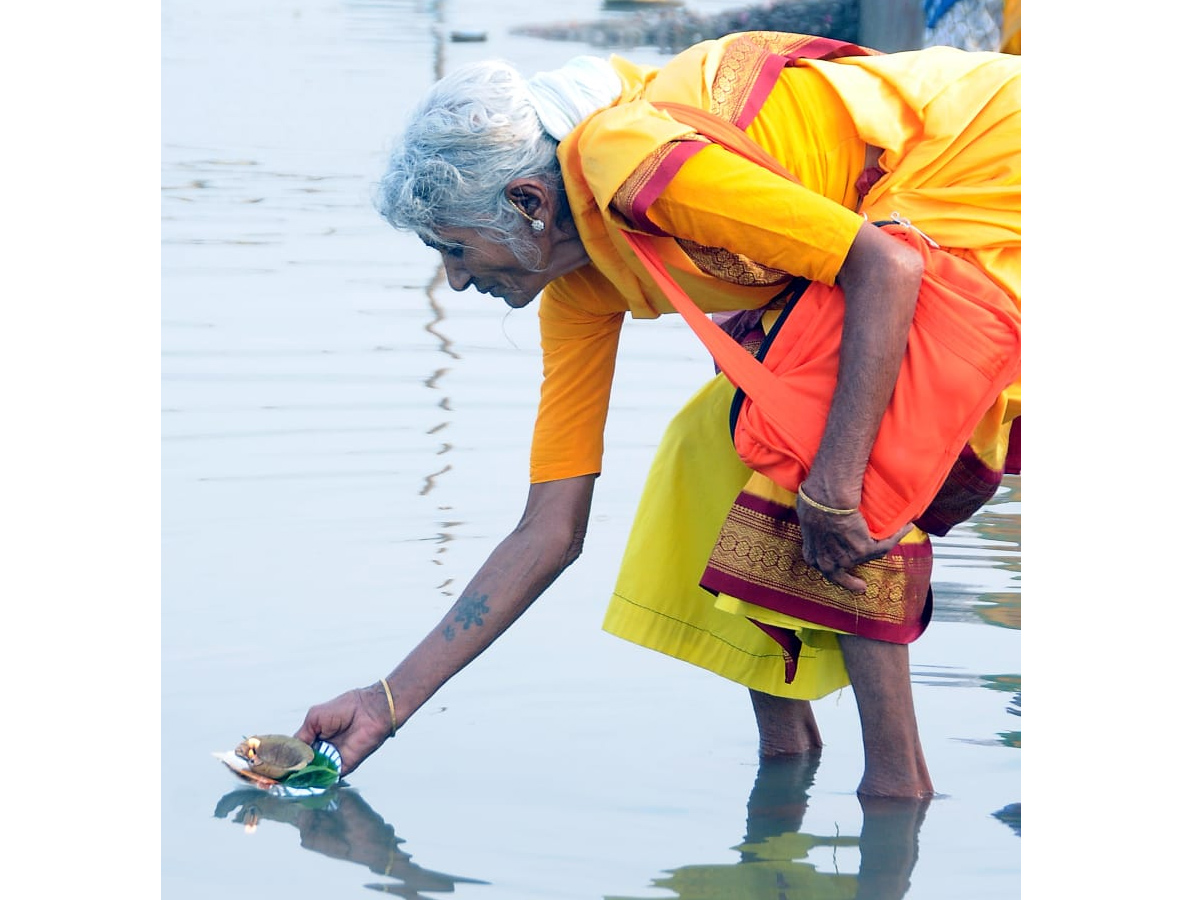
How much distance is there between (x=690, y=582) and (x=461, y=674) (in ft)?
2.71

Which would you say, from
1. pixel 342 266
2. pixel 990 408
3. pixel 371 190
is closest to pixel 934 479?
pixel 990 408

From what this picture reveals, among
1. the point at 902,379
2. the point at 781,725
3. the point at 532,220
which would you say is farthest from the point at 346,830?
the point at 902,379

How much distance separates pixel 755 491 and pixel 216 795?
117cm

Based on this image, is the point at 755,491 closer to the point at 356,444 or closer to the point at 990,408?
the point at 990,408

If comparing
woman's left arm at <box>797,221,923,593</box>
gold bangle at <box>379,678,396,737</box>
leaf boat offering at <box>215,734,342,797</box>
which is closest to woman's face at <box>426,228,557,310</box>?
woman's left arm at <box>797,221,923,593</box>

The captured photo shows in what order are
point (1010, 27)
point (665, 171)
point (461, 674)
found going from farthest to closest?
point (1010, 27) < point (461, 674) < point (665, 171)

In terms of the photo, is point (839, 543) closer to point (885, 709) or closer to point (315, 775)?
point (885, 709)

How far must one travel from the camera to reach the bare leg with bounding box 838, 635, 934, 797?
2.87 m

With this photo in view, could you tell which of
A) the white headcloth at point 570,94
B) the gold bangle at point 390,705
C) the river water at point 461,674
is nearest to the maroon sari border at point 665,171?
the white headcloth at point 570,94

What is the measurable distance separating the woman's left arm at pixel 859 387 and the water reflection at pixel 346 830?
83 cm

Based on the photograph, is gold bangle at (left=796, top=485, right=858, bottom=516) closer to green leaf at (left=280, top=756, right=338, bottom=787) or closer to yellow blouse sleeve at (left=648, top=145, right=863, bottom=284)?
yellow blouse sleeve at (left=648, top=145, right=863, bottom=284)

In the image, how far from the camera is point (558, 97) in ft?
9.21

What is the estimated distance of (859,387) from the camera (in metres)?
2.69

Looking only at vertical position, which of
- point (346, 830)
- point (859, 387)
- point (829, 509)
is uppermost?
point (859, 387)
